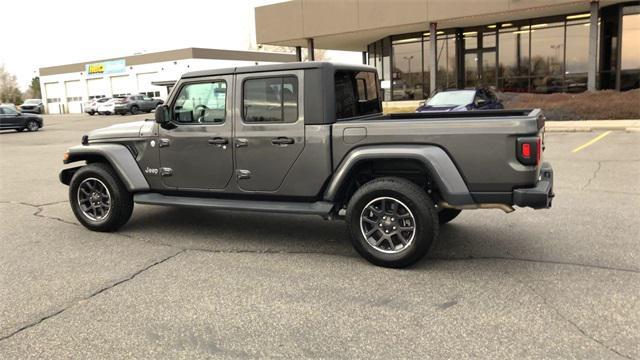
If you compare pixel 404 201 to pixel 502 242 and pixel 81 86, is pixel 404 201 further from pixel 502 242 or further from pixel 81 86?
pixel 81 86

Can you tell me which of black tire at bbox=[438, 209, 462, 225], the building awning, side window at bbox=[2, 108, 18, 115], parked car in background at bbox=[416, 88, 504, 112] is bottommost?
black tire at bbox=[438, 209, 462, 225]

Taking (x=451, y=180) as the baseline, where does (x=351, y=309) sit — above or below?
below

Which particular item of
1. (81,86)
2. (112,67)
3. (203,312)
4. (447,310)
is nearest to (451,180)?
(447,310)

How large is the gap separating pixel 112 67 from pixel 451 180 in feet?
220

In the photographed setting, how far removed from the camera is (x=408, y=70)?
29.3 metres

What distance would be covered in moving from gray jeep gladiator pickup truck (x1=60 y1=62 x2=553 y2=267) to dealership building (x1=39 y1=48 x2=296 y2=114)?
48.0 meters

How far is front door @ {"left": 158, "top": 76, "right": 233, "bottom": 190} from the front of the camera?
5.56 m

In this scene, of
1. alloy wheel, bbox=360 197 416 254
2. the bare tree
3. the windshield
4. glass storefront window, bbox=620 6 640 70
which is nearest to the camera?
alloy wheel, bbox=360 197 416 254

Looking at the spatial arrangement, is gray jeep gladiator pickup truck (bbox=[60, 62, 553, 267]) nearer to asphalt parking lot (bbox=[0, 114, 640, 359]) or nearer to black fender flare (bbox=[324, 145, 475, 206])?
black fender flare (bbox=[324, 145, 475, 206])

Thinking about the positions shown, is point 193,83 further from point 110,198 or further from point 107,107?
point 107,107

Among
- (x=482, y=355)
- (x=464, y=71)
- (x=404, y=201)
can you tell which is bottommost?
(x=482, y=355)

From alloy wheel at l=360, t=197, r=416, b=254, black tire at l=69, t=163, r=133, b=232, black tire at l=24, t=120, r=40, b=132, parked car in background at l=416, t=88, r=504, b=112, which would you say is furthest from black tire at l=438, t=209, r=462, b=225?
black tire at l=24, t=120, r=40, b=132

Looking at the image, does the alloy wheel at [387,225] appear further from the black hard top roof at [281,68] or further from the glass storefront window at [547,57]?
the glass storefront window at [547,57]

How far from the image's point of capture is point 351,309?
3979mm
